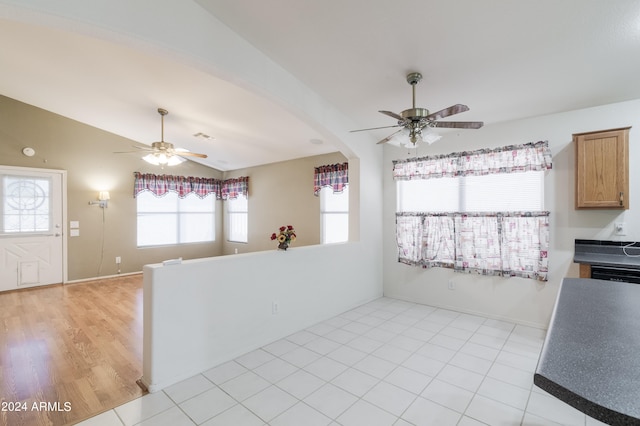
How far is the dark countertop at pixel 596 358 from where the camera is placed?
636 millimetres

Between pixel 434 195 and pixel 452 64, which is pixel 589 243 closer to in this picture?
pixel 434 195

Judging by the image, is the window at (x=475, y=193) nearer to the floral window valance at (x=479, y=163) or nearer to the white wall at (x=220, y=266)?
the floral window valance at (x=479, y=163)

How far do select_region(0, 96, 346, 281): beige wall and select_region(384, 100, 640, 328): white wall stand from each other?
7.95 feet

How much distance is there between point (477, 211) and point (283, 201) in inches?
155

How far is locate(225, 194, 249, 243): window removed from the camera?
7609 mm

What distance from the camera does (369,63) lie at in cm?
274

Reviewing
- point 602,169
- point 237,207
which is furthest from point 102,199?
point 602,169

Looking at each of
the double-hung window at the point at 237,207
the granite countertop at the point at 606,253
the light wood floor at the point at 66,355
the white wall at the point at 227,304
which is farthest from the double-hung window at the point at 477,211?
the double-hung window at the point at 237,207

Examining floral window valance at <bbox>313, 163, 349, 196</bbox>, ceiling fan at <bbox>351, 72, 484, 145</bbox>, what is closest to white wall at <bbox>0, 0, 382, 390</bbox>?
floral window valance at <bbox>313, 163, 349, 196</bbox>

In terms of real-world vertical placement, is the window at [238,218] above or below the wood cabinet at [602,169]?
below

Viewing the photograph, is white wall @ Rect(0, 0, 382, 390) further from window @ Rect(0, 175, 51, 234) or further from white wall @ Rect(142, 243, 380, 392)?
window @ Rect(0, 175, 51, 234)

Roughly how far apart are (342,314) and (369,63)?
3.10m

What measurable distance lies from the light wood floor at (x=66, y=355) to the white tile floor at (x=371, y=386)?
35cm

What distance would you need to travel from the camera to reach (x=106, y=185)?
617 centimetres
